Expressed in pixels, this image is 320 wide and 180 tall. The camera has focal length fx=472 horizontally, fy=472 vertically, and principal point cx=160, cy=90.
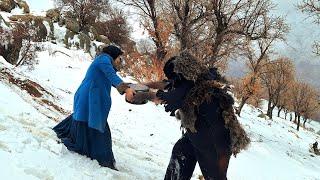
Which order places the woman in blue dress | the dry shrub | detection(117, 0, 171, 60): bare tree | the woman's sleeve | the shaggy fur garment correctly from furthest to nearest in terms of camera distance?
detection(117, 0, 171, 60): bare tree → the dry shrub → the woman in blue dress → the woman's sleeve → the shaggy fur garment

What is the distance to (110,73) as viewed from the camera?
20.3 ft

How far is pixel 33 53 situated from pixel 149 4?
32.7 feet

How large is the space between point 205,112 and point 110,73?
1.41 meters

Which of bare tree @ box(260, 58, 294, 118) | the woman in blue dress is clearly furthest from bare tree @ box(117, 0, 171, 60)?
bare tree @ box(260, 58, 294, 118)

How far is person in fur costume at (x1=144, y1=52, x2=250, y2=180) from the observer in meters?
5.55

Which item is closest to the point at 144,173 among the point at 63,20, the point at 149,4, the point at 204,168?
the point at 204,168

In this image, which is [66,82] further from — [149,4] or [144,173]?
[144,173]

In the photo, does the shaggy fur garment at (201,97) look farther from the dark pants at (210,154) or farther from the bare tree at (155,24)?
the bare tree at (155,24)

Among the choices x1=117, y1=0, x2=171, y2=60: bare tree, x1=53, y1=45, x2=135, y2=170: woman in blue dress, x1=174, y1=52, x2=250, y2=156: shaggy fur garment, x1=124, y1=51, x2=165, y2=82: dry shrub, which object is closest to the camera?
x1=174, y1=52, x2=250, y2=156: shaggy fur garment

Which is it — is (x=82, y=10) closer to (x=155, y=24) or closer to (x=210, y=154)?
(x=155, y=24)

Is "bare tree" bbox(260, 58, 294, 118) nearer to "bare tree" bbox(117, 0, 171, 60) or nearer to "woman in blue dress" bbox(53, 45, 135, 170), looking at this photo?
"bare tree" bbox(117, 0, 171, 60)

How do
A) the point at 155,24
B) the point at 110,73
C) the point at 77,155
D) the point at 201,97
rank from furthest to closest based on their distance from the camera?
the point at 155,24, the point at 77,155, the point at 110,73, the point at 201,97

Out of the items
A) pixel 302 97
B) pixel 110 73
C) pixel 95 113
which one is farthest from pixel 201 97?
pixel 302 97

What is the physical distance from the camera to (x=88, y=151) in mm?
6414
